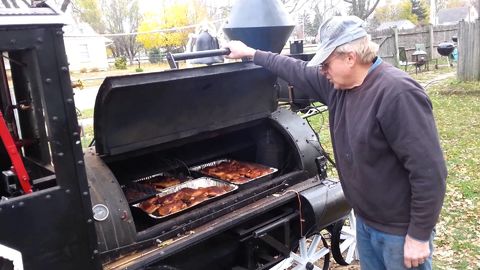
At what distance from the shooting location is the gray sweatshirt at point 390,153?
75.1 inches

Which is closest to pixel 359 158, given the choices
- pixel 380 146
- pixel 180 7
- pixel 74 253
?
pixel 380 146

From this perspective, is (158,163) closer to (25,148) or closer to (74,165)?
(25,148)

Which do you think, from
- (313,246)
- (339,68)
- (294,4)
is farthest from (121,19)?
(339,68)

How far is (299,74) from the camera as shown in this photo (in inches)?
109

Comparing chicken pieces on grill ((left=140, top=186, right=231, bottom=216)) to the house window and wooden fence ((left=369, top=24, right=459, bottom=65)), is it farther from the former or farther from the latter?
the house window

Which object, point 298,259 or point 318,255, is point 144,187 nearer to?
point 298,259

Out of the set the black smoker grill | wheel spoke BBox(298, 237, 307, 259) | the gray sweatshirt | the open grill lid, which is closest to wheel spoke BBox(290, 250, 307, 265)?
wheel spoke BBox(298, 237, 307, 259)

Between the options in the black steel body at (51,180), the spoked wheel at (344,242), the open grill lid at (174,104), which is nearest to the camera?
the black steel body at (51,180)

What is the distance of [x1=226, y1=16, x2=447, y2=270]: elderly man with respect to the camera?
1915mm

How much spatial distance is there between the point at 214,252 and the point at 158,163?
2.62ft

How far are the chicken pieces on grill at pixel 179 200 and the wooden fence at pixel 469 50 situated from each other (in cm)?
1316

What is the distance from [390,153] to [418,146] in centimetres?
16

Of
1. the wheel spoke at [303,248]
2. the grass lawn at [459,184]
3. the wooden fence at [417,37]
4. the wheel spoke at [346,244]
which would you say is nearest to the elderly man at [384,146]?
the wheel spoke at [303,248]

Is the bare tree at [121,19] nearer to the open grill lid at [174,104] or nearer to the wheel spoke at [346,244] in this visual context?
the wheel spoke at [346,244]
